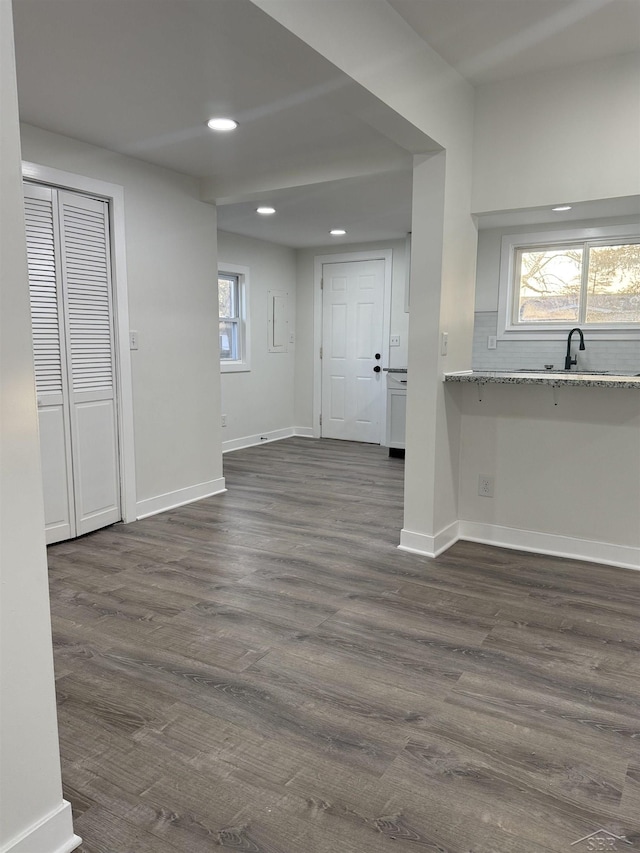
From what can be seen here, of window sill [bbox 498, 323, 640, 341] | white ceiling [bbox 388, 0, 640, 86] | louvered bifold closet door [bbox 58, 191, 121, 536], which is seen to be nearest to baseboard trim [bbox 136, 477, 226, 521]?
louvered bifold closet door [bbox 58, 191, 121, 536]

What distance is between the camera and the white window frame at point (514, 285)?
489 centimetres

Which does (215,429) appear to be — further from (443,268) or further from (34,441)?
(34,441)

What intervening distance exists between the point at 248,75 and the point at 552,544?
9.45 feet

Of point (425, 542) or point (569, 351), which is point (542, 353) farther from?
point (425, 542)

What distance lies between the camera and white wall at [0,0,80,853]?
3.95 feet

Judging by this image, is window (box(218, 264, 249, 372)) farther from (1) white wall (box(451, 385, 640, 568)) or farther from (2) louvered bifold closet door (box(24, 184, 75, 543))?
(1) white wall (box(451, 385, 640, 568))

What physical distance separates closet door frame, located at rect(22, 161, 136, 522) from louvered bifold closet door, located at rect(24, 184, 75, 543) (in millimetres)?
270

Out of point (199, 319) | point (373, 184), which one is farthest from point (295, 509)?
point (373, 184)

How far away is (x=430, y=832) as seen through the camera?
1494 millimetres

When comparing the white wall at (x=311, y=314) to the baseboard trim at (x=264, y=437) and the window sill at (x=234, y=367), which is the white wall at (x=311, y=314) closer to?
the baseboard trim at (x=264, y=437)

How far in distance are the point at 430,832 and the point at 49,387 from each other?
3.01m

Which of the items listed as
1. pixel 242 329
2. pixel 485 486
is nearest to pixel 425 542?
pixel 485 486

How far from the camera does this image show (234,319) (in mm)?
6574

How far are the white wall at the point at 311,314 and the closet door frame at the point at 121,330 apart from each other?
3.53 meters
